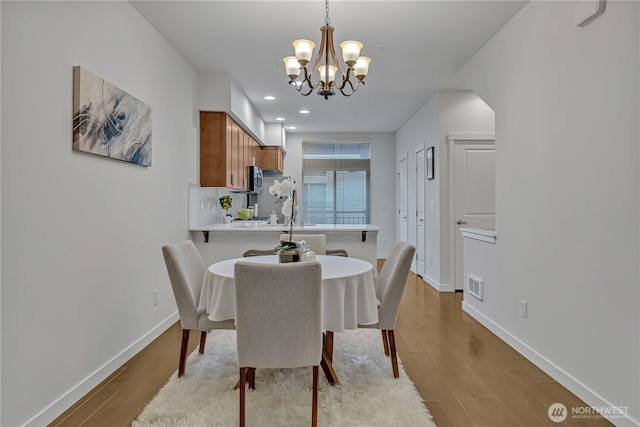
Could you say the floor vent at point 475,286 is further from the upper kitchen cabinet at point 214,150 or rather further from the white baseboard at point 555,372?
the upper kitchen cabinet at point 214,150

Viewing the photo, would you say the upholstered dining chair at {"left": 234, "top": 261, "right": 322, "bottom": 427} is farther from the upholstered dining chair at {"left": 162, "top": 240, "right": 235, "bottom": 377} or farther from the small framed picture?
the small framed picture

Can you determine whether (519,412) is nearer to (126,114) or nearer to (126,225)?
(126,225)

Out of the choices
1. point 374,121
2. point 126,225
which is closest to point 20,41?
point 126,225

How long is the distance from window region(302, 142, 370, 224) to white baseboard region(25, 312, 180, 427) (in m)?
5.06

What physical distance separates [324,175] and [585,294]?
6.14 m

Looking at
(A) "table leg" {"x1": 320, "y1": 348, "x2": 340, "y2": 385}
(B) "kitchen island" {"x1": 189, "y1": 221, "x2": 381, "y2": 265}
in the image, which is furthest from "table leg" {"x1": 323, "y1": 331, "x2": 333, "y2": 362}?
(B) "kitchen island" {"x1": 189, "y1": 221, "x2": 381, "y2": 265}

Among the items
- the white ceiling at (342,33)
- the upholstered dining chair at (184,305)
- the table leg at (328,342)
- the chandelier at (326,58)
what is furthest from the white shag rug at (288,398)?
the white ceiling at (342,33)

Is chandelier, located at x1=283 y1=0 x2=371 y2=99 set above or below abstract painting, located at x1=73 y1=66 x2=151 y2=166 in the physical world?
above

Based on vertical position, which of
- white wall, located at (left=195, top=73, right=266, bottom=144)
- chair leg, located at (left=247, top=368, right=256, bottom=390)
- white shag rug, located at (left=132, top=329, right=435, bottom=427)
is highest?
white wall, located at (left=195, top=73, right=266, bottom=144)

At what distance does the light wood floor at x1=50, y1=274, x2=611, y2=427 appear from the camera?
2025mm

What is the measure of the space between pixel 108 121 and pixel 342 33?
2.02 meters

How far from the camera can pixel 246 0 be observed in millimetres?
2748

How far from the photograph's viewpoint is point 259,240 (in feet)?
14.0

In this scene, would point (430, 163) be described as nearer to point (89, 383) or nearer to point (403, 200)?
point (403, 200)
